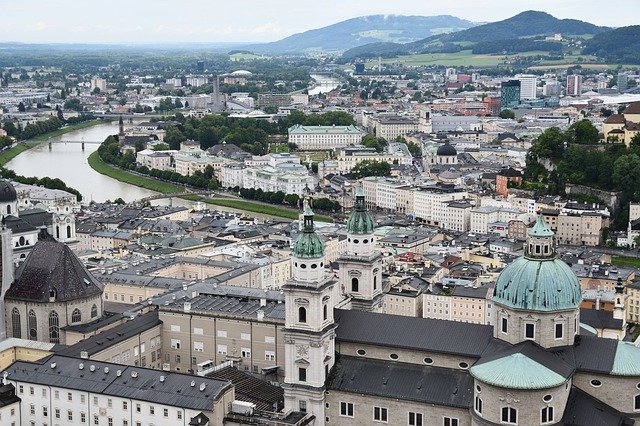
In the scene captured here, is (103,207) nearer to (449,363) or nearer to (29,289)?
(29,289)

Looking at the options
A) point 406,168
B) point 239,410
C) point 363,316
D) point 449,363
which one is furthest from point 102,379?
point 406,168

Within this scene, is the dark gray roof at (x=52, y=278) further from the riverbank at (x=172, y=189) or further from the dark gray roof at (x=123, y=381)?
the riverbank at (x=172, y=189)

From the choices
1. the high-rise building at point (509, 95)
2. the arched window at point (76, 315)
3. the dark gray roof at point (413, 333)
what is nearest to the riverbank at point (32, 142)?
the high-rise building at point (509, 95)

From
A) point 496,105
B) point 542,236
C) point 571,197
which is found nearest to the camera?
point 542,236

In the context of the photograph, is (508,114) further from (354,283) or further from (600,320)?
(354,283)

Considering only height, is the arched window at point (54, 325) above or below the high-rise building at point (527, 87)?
below

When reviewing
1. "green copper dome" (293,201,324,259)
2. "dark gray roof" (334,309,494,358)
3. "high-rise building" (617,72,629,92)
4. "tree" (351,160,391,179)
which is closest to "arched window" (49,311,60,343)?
"dark gray roof" (334,309,494,358)

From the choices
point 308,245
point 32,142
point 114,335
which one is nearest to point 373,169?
point 32,142
